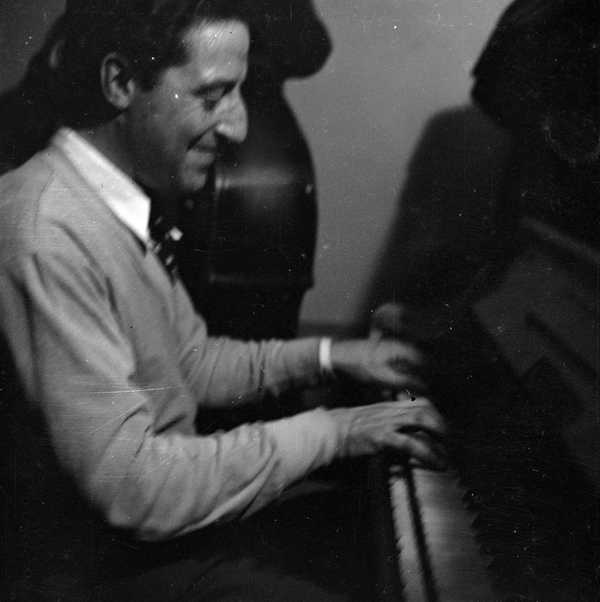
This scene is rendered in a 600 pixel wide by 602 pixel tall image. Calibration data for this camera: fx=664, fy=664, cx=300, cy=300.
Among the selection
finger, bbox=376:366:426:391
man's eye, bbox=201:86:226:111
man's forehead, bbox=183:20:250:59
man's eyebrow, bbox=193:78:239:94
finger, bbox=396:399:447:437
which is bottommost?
finger, bbox=396:399:447:437

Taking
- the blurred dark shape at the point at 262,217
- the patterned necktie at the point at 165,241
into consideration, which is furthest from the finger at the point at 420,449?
the patterned necktie at the point at 165,241

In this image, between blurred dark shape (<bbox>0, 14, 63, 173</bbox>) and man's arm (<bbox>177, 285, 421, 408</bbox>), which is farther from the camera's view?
man's arm (<bbox>177, 285, 421, 408</bbox>)

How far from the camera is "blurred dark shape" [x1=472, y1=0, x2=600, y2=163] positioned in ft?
2.93

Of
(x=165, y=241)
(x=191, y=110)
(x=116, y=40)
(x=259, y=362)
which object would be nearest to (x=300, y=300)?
(x=259, y=362)

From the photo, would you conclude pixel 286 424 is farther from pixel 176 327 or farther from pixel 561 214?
pixel 561 214

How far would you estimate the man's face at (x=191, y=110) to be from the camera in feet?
3.00

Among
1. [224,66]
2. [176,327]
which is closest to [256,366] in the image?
[176,327]

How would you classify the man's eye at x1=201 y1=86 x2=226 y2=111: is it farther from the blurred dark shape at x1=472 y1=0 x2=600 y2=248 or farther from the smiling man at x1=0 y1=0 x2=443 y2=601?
the blurred dark shape at x1=472 y1=0 x2=600 y2=248

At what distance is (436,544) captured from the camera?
0.83 m

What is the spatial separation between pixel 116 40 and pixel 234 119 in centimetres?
19

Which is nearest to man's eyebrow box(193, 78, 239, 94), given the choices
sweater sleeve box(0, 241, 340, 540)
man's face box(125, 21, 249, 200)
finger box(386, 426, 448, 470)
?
man's face box(125, 21, 249, 200)

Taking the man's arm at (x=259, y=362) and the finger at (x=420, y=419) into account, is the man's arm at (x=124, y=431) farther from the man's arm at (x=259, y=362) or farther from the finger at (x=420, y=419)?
the man's arm at (x=259, y=362)

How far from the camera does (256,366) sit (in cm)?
110

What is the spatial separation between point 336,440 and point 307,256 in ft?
0.99
